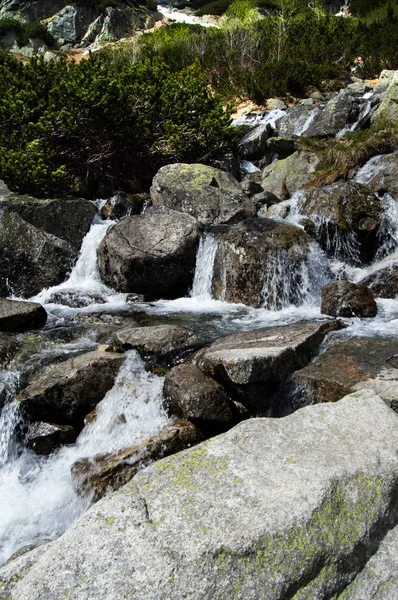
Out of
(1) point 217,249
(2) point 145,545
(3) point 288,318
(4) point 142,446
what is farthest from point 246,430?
(1) point 217,249

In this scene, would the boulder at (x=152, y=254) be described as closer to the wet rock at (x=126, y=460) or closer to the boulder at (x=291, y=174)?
the boulder at (x=291, y=174)

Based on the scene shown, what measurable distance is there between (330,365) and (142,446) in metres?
2.65

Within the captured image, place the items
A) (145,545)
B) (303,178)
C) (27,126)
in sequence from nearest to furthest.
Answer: (145,545), (27,126), (303,178)

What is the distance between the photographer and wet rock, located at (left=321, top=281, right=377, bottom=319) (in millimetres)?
8430

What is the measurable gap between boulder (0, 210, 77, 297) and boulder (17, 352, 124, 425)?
5.12 meters

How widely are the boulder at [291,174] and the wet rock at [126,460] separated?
11330 mm

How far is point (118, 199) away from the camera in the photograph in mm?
13820

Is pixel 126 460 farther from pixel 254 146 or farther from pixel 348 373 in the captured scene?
pixel 254 146

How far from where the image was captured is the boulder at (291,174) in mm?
15289

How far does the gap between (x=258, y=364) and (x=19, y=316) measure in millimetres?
5085

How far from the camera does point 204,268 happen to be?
11.0m

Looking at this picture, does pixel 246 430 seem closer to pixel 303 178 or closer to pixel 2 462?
pixel 2 462

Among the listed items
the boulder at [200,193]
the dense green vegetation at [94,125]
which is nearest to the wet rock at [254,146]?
the dense green vegetation at [94,125]

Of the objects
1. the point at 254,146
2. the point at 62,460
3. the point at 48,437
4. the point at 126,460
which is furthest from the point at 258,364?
the point at 254,146
